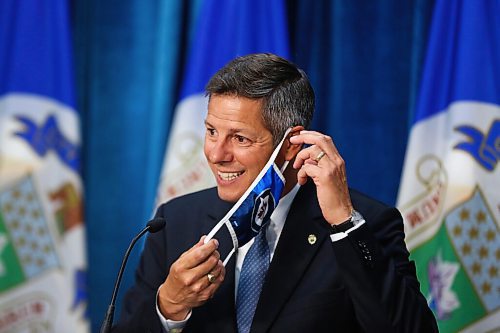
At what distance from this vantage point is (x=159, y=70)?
3605 millimetres

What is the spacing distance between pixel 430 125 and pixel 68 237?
1646 millimetres

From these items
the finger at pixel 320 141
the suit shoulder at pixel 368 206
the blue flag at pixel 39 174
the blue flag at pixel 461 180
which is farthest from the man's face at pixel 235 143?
the blue flag at pixel 39 174

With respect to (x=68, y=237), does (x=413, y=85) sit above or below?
above

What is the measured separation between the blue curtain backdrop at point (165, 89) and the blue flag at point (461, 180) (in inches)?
10.3

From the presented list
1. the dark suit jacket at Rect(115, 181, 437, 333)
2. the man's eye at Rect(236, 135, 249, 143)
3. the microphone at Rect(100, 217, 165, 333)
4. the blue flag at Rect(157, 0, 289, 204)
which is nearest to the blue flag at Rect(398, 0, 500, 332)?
the blue flag at Rect(157, 0, 289, 204)

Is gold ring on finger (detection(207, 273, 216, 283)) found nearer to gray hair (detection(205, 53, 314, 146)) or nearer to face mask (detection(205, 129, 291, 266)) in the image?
face mask (detection(205, 129, 291, 266))

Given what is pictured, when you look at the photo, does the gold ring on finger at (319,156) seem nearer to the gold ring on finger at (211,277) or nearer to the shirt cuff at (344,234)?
the shirt cuff at (344,234)

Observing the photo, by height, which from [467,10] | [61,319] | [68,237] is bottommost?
Answer: [61,319]

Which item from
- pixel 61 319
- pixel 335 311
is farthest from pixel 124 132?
pixel 335 311

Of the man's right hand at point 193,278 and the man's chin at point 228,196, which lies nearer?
the man's right hand at point 193,278

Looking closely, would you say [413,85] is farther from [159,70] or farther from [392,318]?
[392,318]

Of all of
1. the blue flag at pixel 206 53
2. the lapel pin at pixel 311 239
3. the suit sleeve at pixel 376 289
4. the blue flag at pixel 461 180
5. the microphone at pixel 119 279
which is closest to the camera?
the microphone at pixel 119 279

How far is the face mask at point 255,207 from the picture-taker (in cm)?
195

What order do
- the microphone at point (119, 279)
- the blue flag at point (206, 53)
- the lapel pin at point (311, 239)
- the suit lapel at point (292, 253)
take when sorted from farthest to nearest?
1. the blue flag at point (206, 53)
2. the lapel pin at point (311, 239)
3. the suit lapel at point (292, 253)
4. the microphone at point (119, 279)
